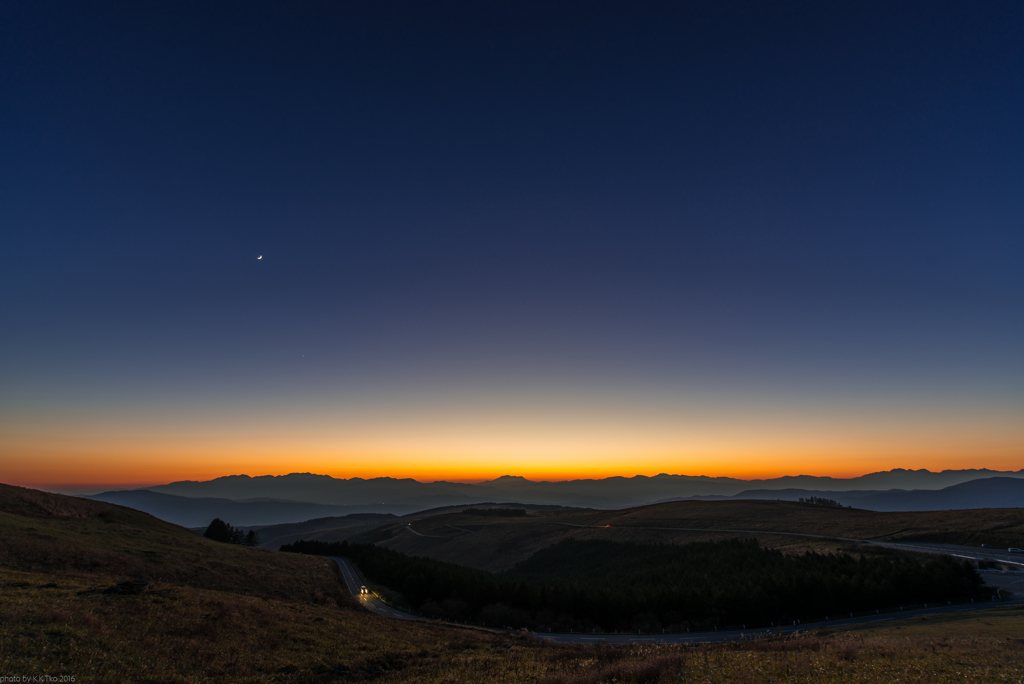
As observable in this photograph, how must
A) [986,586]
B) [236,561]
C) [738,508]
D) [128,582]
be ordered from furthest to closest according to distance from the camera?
[738,508] → [236,561] → [986,586] → [128,582]

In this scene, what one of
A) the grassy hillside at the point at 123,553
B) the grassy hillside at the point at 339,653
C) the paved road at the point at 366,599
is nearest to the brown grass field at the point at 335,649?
the grassy hillside at the point at 339,653

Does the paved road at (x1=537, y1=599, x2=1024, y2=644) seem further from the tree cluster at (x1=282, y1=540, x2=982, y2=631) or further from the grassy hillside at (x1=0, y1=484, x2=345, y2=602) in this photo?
the grassy hillside at (x1=0, y1=484, x2=345, y2=602)

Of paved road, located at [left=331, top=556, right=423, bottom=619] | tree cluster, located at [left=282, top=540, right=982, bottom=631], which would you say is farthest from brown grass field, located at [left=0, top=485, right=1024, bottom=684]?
paved road, located at [left=331, top=556, right=423, bottom=619]

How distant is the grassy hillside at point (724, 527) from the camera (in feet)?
281

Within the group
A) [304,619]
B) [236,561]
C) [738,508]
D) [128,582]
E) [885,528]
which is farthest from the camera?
[738,508]

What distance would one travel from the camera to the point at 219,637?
25.6m

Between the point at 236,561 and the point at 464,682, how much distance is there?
178 ft

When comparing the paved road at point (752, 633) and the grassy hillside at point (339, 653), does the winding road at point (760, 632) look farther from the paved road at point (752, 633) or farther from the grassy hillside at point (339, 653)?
the grassy hillside at point (339, 653)

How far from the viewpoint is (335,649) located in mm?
27641

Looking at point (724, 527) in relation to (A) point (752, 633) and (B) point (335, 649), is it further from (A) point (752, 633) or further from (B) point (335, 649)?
(B) point (335, 649)

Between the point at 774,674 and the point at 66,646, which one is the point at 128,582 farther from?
the point at 774,674

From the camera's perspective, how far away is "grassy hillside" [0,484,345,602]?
41494 millimetres

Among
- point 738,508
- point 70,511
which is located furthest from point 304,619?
point 738,508

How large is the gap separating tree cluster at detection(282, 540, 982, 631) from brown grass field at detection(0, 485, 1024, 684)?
43.8ft
